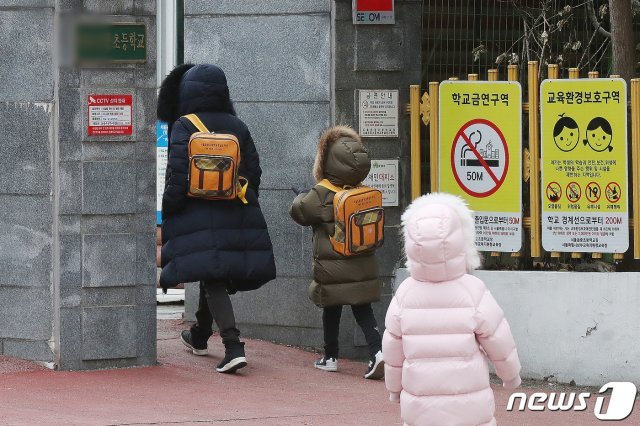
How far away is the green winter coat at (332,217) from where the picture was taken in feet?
29.5

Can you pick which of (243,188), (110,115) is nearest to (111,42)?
(110,115)

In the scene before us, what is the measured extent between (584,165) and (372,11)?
6.78 ft

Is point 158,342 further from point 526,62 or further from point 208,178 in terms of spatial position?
point 526,62

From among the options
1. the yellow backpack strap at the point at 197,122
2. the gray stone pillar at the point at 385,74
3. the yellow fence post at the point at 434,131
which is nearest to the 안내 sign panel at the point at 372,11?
the gray stone pillar at the point at 385,74

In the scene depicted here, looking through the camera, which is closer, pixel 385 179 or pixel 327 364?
pixel 327 364

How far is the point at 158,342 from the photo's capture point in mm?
10055

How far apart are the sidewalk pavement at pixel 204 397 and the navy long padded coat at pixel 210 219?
0.69 metres

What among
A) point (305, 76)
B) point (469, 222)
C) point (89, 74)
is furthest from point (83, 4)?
point (469, 222)

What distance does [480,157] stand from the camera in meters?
9.59

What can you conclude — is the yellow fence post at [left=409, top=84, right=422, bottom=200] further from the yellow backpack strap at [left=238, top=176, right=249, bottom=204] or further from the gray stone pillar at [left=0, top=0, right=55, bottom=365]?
the gray stone pillar at [left=0, top=0, right=55, bottom=365]

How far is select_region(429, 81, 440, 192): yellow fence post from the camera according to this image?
382 inches

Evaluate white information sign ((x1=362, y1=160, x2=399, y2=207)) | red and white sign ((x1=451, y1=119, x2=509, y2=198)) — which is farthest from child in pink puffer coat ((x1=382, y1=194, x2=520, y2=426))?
white information sign ((x1=362, y1=160, x2=399, y2=207))

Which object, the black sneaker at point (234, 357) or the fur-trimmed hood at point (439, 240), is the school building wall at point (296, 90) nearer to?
the black sneaker at point (234, 357)

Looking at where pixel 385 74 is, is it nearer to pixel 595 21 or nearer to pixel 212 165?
pixel 595 21
